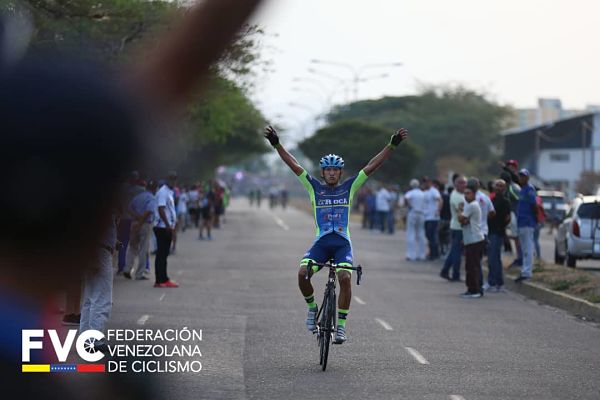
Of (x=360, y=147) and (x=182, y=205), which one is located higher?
(x=360, y=147)

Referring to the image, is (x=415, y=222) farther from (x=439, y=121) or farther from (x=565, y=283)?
(x=439, y=121)

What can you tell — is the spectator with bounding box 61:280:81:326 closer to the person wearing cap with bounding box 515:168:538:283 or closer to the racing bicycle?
the racing bicycle

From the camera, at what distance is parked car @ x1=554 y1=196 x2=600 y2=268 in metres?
27.3

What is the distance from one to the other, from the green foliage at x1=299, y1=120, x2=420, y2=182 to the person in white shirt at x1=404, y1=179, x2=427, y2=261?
48.9 m

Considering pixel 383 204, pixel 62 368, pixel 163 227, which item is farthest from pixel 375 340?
pixel 383 204

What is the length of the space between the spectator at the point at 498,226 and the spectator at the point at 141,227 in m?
5.99

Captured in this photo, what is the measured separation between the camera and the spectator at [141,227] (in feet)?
76.1

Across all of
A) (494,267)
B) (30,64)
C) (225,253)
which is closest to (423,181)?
(225,253)

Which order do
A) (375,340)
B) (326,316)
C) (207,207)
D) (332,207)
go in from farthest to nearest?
(207,207)
(375,340)
(332,207)
(326,316)

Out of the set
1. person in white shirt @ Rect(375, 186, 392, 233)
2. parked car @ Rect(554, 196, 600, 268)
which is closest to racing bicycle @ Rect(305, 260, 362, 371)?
parked car @ Rect(554, 196, 600, 268)

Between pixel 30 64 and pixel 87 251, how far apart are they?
9.87 meters

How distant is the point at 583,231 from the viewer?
2770cm

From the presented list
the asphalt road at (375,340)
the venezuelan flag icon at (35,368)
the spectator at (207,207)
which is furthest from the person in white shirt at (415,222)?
the venezuelan flag icon at (35,368)

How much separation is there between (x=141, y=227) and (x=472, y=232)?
6107 millimetres
